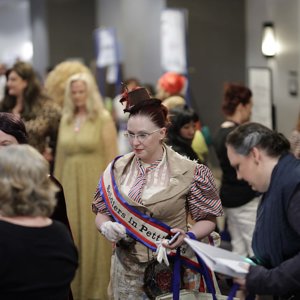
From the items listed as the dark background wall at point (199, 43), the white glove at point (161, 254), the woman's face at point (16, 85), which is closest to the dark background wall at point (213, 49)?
the dark background wall at point (199, 43)

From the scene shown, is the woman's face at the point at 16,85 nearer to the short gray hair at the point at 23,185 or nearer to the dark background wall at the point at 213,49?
the short gray hair at the point at 23,185

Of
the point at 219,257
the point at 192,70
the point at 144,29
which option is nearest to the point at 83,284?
the point at 219,257

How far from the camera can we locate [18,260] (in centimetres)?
226

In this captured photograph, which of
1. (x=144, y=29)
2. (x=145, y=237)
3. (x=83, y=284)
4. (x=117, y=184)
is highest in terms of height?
(x=144, y=29)

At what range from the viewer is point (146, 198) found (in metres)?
3.25

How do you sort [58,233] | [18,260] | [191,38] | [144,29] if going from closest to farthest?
[18,260]
[58,233]
[191,38]
[144,29]

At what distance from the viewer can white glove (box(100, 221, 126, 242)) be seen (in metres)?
3.20

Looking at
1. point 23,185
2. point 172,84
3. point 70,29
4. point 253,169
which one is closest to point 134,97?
point 253,169

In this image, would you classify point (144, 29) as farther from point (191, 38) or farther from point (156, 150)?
point (156, 150)

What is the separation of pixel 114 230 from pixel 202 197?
0.42 metres

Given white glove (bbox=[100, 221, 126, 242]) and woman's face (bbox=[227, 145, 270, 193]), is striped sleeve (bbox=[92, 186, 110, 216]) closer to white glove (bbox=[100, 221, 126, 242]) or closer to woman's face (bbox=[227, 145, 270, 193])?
white glove (bbox=[100, 221, 126, 242])

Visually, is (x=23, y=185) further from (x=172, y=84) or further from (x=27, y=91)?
(x=172, y=84)

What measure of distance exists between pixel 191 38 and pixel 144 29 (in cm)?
129

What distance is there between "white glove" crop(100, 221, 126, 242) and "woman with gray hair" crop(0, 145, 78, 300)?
2.57 feet
